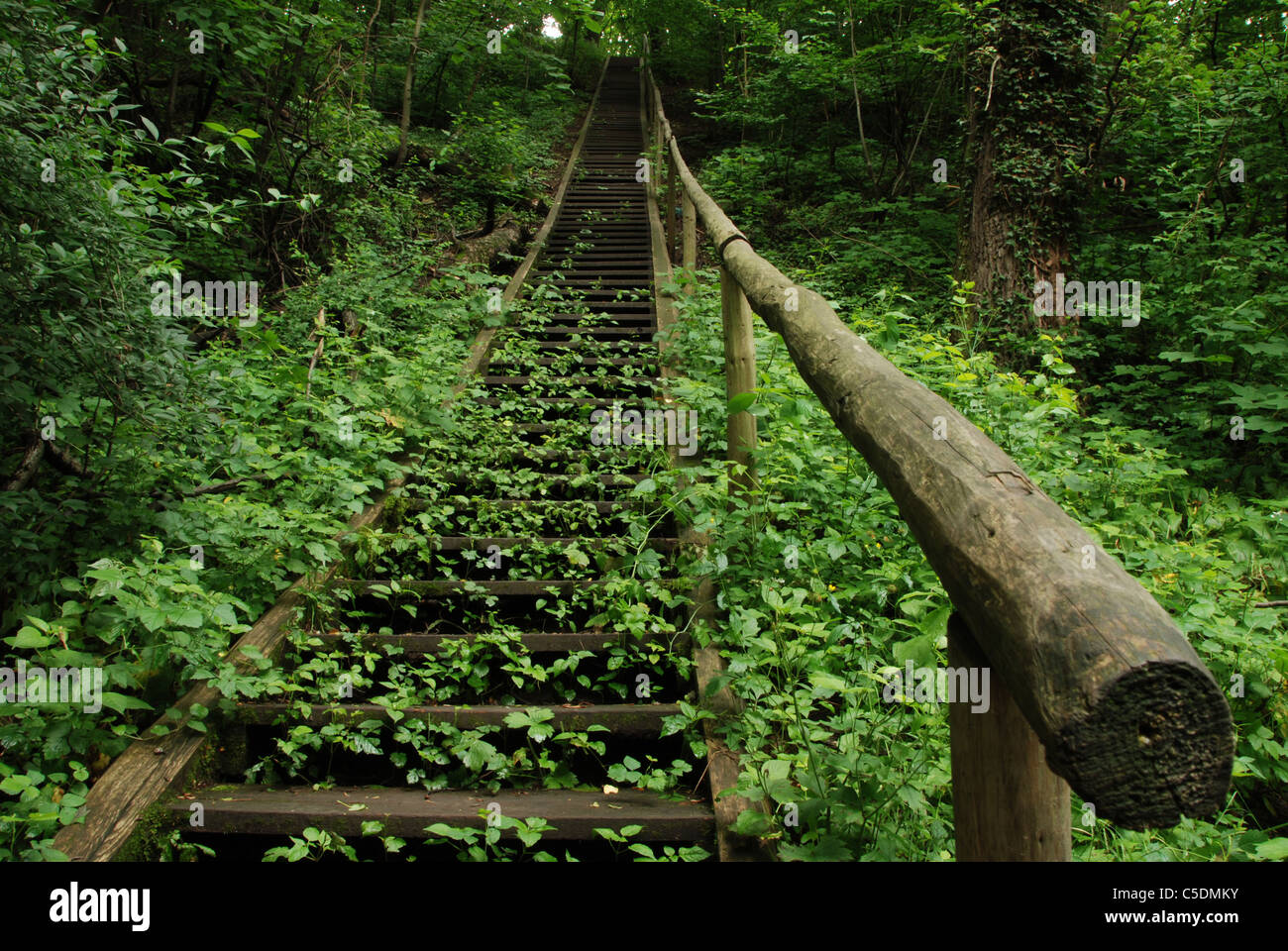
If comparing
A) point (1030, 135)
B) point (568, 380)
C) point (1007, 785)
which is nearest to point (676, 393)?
point (568, 380)

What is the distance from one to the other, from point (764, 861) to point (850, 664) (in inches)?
33.3

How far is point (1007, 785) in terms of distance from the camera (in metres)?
1.13

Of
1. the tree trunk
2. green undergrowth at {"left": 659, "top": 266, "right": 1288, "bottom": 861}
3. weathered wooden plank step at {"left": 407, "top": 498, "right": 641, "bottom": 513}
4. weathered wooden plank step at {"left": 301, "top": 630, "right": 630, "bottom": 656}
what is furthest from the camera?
the tree trunk

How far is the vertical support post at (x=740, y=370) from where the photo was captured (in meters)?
3.38

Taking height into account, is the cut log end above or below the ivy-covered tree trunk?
below

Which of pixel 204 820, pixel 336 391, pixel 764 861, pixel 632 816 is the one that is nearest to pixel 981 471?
pixel 764 861

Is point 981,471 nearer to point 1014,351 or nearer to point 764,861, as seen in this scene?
point 764,861

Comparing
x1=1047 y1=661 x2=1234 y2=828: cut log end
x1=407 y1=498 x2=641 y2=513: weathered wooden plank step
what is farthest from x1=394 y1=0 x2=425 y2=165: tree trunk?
x1=1047 y1=661 x2=1234 y2=828: cut log end

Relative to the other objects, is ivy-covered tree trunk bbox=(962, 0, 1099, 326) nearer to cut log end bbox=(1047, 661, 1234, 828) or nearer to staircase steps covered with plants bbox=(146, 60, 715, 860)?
Answer: staircase steps covered with plants bbox=(146, 60, 715, 860)

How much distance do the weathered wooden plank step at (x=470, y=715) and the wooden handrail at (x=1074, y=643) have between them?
132 cm

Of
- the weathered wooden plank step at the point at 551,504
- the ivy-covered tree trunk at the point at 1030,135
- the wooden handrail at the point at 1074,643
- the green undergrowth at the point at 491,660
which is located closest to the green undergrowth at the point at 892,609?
the green undergrowth at the point at 491,660

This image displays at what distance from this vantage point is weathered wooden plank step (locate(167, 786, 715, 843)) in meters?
2.07

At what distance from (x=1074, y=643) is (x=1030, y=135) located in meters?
6.51

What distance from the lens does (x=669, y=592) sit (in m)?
2.96
